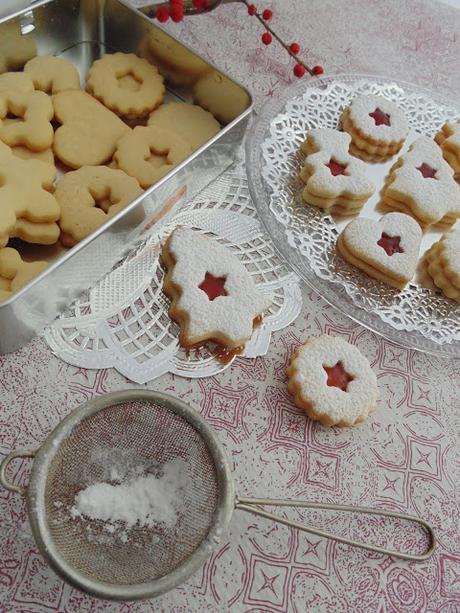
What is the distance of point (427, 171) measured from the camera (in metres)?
1.05

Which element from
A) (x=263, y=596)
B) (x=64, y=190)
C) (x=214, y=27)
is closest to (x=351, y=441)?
(x=263, y=596)

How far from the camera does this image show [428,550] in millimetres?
759

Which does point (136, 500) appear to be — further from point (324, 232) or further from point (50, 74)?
point (50, 74)

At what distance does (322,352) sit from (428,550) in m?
0.27

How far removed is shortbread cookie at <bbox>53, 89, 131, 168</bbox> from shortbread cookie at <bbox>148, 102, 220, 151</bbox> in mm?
61

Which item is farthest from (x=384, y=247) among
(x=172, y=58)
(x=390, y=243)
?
(x=172, y=58)

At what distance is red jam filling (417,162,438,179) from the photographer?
3.44ft

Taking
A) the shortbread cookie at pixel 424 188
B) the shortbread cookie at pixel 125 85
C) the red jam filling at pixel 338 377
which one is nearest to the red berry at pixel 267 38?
the shortbread cookie at pixel 125 85

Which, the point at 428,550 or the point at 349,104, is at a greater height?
the point at 349,104

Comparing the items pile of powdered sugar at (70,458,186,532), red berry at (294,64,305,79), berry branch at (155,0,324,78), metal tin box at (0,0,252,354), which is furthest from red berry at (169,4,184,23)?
pile of powdered sugar at (70,458,186,532)

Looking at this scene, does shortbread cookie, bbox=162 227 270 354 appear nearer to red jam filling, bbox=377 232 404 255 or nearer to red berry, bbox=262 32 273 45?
red jam filling, bbox=377 232 404 255

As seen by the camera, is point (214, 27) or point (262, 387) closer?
point (262, 387)

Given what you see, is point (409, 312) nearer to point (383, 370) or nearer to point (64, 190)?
point (383, 370)

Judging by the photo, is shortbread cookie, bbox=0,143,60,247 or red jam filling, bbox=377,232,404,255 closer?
shortbread cookie, bbox=0,143,60,247
